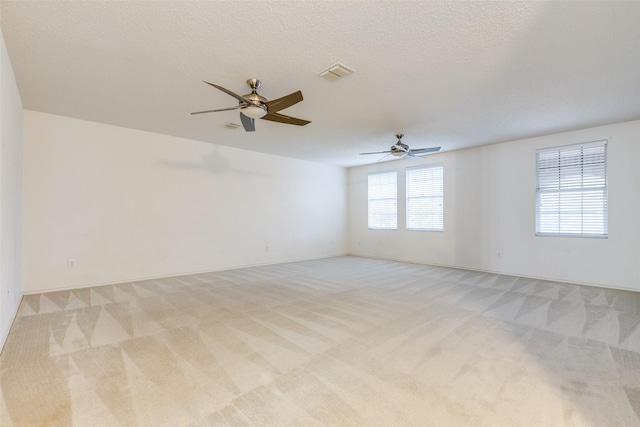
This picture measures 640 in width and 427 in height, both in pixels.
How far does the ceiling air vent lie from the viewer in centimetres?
290

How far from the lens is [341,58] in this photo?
108 inches

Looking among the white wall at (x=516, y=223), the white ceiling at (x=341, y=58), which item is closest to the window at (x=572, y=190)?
the white wall at (x=516, y=223)

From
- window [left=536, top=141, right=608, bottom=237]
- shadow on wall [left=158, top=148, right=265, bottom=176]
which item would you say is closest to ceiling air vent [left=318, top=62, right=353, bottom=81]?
shadow on wall [left=158, top=148, right=265, bottom=176]

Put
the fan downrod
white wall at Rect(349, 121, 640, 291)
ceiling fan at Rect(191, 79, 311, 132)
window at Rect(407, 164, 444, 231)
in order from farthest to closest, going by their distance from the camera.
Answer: window at Rect(407, 164, 444, 231) → white wall at Rect(349, 121, 640, 291) → the fan downrod → ceiling fan at Rect(191, 79, 311, 132)

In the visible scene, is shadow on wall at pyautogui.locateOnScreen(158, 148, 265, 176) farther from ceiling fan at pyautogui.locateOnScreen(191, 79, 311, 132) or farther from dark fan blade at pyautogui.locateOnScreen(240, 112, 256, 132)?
ceiling fan at pyautogui.locateOnScreen(191, 79, 311, 132)

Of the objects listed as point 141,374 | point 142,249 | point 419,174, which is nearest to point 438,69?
point 141,374

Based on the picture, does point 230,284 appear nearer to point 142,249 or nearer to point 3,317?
point 142,249

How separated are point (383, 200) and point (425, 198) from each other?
1.23 m

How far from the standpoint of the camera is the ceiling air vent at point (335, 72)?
2.90 m

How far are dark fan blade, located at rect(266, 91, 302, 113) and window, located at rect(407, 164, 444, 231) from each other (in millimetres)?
4930

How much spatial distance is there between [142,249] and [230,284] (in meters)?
1.80

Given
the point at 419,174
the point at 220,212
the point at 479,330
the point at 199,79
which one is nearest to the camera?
the point at 479,330

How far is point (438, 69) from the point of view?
117 inches

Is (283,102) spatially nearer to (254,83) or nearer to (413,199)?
(254,83)
